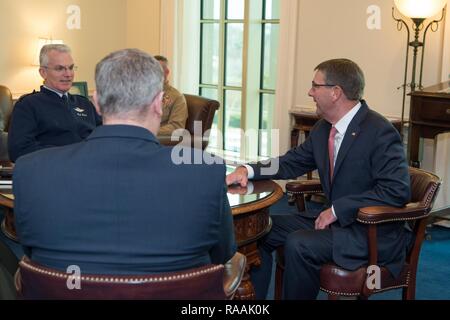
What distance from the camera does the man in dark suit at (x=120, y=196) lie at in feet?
5.87

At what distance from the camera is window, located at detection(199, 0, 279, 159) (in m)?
6.92

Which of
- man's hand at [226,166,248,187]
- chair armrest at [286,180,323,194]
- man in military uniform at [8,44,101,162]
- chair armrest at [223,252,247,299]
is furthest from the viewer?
man in military uniform at [8,44,101,162]

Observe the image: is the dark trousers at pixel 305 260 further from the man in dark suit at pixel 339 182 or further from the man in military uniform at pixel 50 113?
the man in military uniform at pixel 50 113

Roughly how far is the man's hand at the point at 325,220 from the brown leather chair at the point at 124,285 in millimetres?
1244

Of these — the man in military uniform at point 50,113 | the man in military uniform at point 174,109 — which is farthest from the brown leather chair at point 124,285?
the man in military uniform at point 174,109

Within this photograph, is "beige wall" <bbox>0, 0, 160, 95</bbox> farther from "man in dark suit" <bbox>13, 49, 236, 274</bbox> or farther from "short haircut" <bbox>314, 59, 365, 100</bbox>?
"man in dark suit" <bbox>13, 49, 236, 274</bbox>

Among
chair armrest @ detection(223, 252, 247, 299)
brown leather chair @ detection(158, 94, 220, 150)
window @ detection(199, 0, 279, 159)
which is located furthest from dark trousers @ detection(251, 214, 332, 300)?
window @ detection(199, 0, 279, 159)

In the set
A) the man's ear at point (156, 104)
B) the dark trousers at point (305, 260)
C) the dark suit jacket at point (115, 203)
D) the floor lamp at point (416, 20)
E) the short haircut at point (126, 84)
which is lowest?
the dark trousers at point (305, 260)

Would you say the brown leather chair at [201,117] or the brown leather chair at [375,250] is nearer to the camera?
the brown leather chair at [375,250]

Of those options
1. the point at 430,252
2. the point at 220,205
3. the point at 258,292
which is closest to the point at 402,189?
the point at 258,292

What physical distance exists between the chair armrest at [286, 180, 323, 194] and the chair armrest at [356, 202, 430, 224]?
24.4 inches

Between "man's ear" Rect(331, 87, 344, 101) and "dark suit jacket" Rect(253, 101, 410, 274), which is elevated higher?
"man's ear" Rect(331, 87, 344, 101)

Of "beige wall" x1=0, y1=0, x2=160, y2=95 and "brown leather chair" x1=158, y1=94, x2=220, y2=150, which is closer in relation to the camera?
"brown leather chair" x1=158, y1=94, x2=220, y2=150

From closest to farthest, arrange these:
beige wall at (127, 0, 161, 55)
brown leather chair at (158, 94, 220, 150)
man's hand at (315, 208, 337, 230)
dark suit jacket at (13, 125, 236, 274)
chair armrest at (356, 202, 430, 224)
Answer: dark suit jacket at (13, 125, 236, 274) < chair armrest at (356, 202, 430, 224) < man's hand at (315, 208, 337, 230) < brown leather chair at (158, 94, 220, 150) < beige wall at (127, 0, 161, 55)
